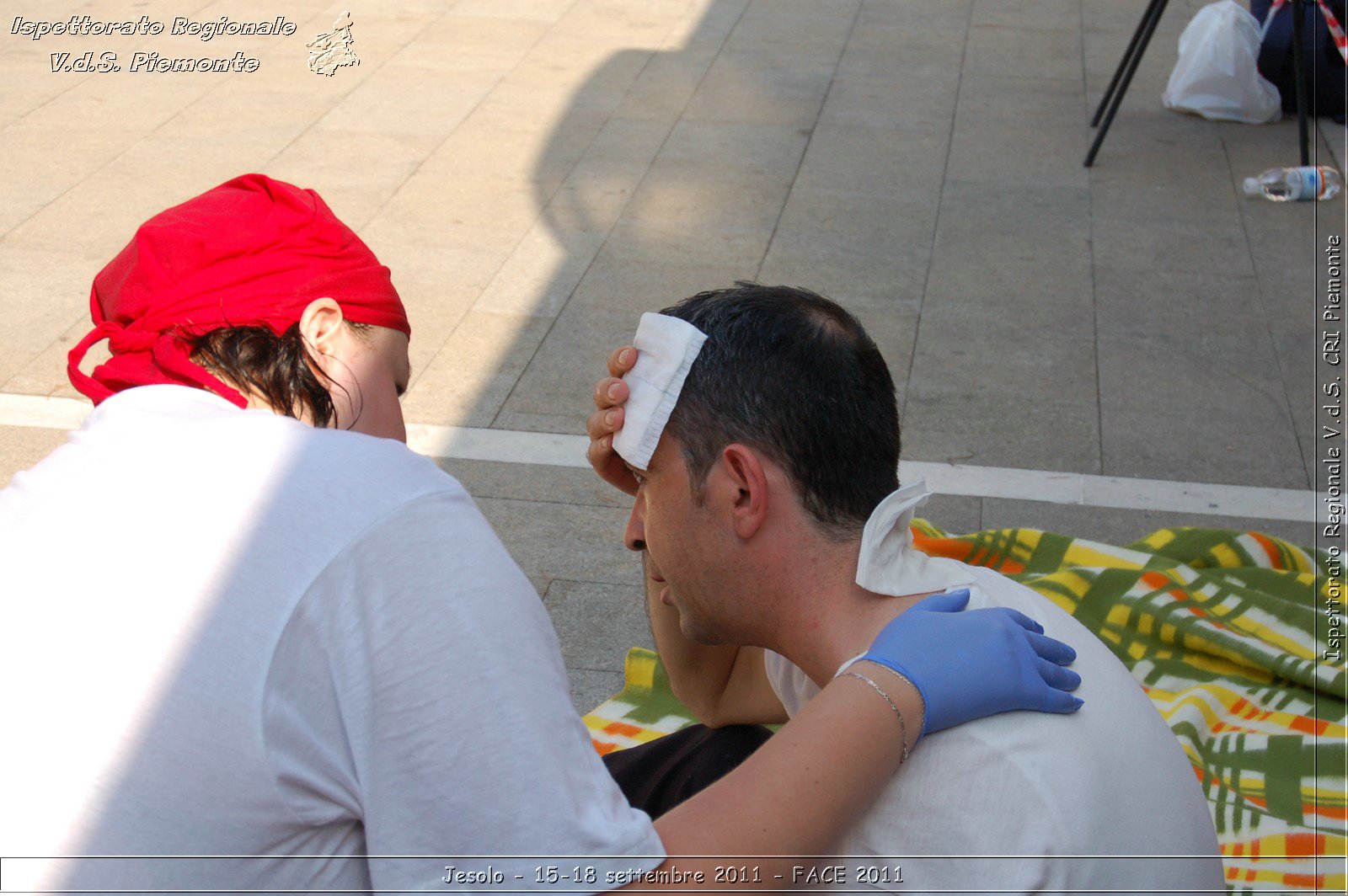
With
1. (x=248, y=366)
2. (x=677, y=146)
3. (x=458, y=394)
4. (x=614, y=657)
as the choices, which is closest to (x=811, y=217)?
(x=677, y=146)

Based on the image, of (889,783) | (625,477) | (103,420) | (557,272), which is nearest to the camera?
(103,420)

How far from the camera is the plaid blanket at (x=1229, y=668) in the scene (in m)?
2.96

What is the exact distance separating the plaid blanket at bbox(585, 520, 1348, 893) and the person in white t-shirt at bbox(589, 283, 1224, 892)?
1.29 metres

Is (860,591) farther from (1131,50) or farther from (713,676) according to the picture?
(1131,50)

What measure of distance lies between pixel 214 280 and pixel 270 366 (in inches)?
6.2

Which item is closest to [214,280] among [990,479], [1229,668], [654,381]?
[654,381]

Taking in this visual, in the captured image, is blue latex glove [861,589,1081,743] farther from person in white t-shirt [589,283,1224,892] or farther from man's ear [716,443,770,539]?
man's ear [716,443,770,539]

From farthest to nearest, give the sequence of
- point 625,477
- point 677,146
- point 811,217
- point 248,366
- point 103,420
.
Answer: point 677,146, point 811,217, point 625,477, point 248,366, point 103,420

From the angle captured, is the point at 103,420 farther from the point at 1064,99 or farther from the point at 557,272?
the point at 1064,99

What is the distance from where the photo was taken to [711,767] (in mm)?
2398

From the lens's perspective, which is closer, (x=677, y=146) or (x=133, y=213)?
(x=133, y=213)

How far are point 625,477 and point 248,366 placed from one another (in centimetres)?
70

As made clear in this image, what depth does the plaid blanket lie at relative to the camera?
117 inches

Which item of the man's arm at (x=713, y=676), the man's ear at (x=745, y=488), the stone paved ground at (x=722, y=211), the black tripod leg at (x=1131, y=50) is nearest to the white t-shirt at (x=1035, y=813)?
the man's ear at (x=745, y=488)
